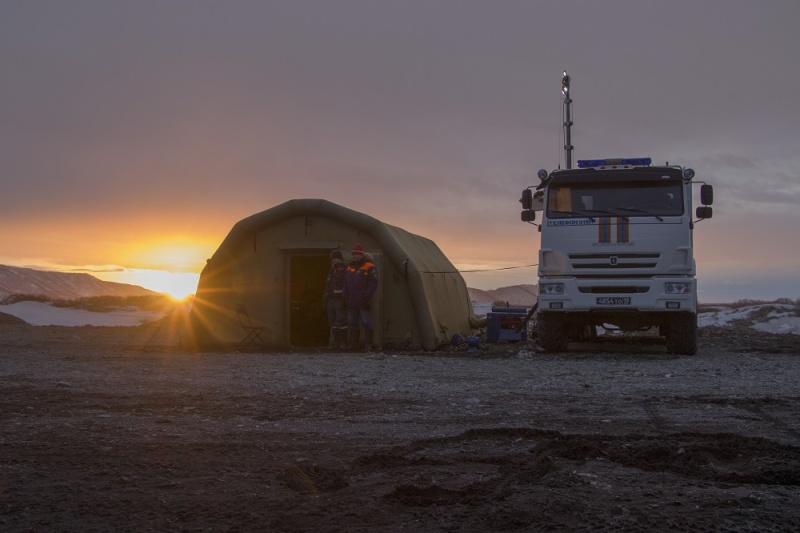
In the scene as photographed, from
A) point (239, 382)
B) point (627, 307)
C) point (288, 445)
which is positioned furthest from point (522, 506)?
point (627, 307)

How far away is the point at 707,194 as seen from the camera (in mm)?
13242

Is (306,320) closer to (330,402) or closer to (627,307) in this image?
(627,307)

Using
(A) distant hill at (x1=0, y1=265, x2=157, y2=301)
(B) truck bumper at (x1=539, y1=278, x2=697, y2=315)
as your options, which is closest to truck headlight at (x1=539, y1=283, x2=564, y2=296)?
(B) truck bumper at (x1=539, y1=278, x2=697, y2=315)

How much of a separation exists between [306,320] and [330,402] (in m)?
10.2

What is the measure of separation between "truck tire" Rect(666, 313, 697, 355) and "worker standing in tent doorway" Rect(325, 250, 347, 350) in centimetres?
600

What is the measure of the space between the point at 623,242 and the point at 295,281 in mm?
7152

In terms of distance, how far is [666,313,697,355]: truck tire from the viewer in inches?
529

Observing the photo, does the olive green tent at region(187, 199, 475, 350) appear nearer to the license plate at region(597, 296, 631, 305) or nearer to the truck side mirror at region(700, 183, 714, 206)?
the license plate at region(597, 296, 631, 305)

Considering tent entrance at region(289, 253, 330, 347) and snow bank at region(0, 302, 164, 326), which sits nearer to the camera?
tent entrance at region(289, 253, 330, 347)

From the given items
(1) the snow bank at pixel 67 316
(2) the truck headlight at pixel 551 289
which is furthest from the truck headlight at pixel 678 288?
(1) the snow bank at pixel 67 316

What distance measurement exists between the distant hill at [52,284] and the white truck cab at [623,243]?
103 meters

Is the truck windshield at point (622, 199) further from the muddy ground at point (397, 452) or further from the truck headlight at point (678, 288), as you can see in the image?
the muddy ground at point (397, 452)

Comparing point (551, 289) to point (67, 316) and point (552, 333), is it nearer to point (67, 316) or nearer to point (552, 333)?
point (552, 333)

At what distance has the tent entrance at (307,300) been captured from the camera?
1705cm
